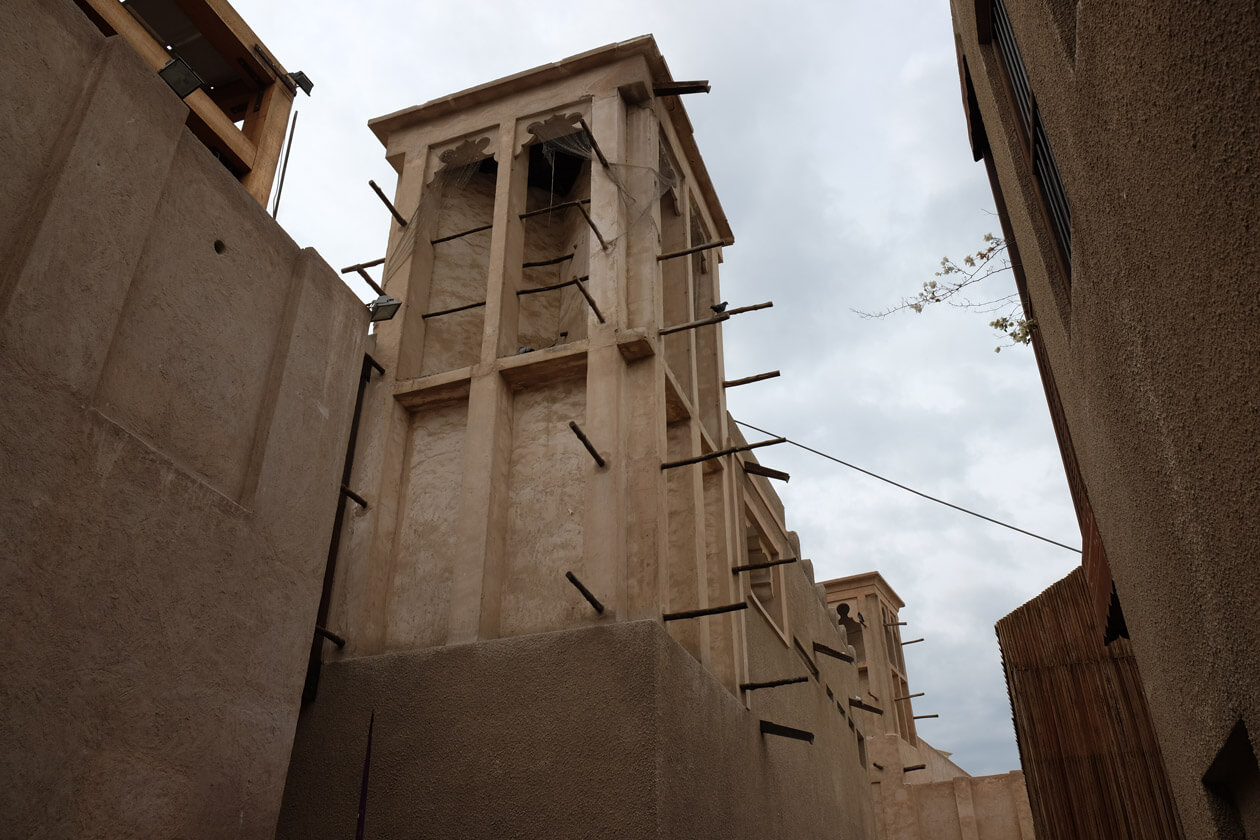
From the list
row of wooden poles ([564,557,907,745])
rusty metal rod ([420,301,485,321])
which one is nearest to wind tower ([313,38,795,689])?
rusty metal rod ([420,301,485,321])

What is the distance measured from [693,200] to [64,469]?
9089 millimetres

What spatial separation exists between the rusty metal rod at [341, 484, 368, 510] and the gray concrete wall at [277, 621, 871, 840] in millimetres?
1461

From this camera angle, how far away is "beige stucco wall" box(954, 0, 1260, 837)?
2.41m

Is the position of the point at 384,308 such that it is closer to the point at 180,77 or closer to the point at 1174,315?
the point at 180,77

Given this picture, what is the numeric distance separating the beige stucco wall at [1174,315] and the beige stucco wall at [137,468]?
4.61 meters

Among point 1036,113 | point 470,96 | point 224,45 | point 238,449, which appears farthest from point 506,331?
point 224,45

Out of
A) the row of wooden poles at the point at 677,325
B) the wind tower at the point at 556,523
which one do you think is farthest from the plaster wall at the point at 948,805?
the row of wooden poles at the point at 677,325

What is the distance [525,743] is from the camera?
7430mm

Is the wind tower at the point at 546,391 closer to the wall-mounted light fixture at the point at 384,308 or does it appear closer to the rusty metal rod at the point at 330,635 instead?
the rusty metal rod at the point at 330,635

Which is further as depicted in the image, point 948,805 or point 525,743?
point 948,805

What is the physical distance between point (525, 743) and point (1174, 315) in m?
5.65

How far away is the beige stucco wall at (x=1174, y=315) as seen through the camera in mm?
2408

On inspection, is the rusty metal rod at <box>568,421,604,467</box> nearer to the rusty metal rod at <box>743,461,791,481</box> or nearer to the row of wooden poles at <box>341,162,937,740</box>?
the row of wooden poles at <box>341,162,937,740</box>

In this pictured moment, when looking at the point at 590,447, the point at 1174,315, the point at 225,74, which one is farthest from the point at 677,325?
the point at 225,74
